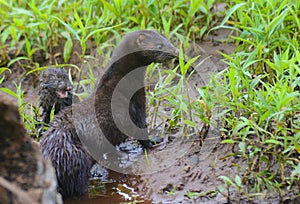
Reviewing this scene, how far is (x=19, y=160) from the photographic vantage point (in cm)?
425

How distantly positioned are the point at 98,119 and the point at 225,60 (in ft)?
6.06

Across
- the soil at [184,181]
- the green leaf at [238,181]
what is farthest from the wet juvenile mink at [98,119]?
the green leaf at [238,181]

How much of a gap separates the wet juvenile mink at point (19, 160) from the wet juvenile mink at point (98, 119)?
173cm

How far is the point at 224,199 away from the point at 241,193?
0.49 ft

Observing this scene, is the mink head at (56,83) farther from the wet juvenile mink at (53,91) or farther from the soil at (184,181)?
the soil at (184,181)

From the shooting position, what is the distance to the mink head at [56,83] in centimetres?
717

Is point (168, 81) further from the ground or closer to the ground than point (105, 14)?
closer to the ground

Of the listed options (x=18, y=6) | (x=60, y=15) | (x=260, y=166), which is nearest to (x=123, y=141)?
(x=260, y=166)

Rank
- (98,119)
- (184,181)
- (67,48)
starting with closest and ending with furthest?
(184,181) → (98,119) → (67,48)

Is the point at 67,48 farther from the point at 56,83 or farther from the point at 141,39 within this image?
the point at 141,39

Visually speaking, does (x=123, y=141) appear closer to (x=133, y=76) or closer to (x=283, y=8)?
(x=133, y=76)

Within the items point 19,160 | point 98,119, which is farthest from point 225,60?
point 19,160

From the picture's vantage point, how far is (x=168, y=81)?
711 cm

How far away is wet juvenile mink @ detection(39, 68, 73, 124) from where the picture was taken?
23.5 ft
